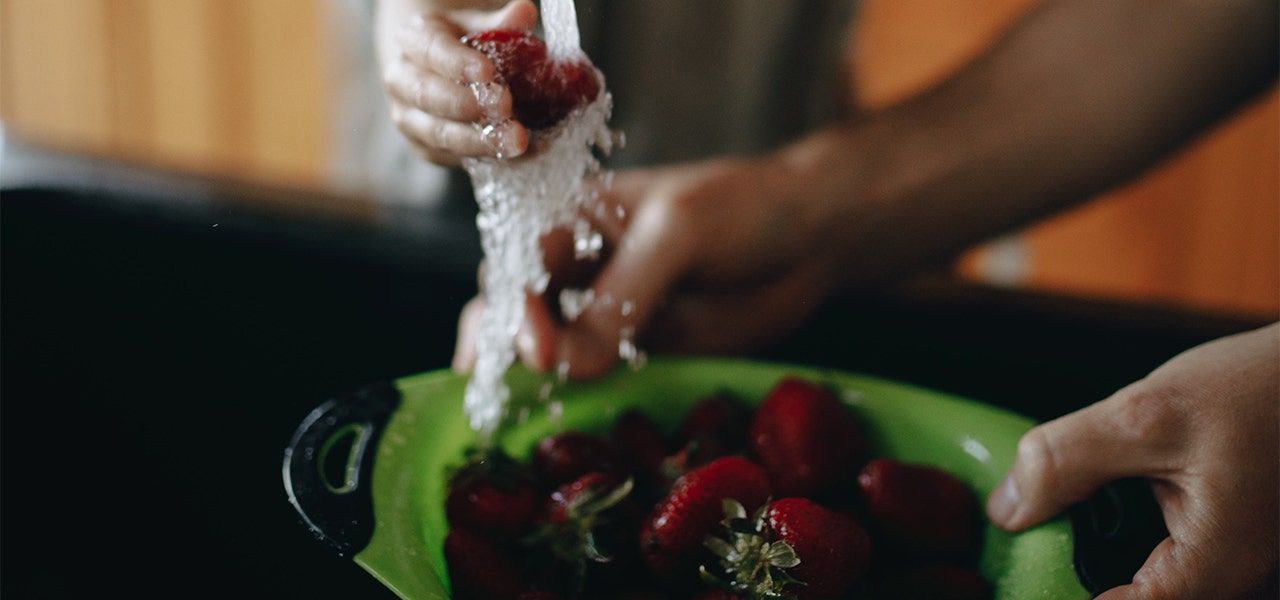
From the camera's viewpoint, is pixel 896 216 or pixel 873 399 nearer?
pixel 873 399

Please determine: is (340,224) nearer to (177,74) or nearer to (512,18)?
(512,18)

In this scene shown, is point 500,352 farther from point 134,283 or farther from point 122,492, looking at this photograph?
point 134,283

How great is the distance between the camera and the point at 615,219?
2.05 feet

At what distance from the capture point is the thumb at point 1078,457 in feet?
1.22

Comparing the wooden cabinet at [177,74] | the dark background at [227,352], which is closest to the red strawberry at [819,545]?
the dark background at [227,352]

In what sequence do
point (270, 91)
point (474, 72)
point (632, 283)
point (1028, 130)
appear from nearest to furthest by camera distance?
1. point (474, 72)
2. point (632, 283)
3. point (1028, 130)
4. point (270, 91)

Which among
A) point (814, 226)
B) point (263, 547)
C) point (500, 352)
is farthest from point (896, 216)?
point (263, 547)

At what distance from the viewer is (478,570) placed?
417 mm

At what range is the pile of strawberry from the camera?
395 mm

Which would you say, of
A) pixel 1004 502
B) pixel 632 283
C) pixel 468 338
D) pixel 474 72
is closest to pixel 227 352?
pixel 468 338

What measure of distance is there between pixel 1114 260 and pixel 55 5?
6.47ft

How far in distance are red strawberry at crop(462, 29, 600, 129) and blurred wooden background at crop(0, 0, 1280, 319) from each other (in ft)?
4.06

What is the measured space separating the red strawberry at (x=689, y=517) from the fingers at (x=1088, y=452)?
0.11 metres

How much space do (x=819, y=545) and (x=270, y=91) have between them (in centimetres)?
183
